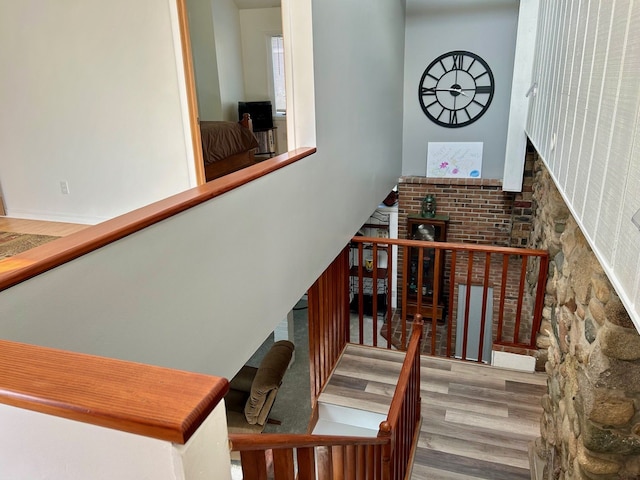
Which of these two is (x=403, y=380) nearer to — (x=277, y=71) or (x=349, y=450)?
(x=349, y=450)

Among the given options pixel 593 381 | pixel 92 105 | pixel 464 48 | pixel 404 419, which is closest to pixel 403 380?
pixel 404 419

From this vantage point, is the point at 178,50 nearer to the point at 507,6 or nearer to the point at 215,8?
the point at 215,8

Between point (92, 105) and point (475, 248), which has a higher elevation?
point (92, 105)

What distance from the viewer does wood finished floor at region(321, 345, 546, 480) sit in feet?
10.1

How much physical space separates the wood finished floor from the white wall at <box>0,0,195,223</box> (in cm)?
224

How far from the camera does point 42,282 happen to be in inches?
49.1

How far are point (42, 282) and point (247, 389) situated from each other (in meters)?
4.85

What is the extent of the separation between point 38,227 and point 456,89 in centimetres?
502

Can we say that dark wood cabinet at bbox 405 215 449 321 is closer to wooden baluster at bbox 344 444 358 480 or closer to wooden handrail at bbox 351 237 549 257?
wooden handrail at bbox 351 237 549 257

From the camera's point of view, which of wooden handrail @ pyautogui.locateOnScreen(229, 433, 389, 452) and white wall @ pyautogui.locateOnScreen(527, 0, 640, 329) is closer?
wooden handrail @ pyautogui.locateOnScreen(229, 433, 389, 452)

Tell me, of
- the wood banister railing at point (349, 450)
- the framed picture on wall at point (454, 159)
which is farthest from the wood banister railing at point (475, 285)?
the framed picture on wall at point (454, 159)

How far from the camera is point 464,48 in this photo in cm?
584

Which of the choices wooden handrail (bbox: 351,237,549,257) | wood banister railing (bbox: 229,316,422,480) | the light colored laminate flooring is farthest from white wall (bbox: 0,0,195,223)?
wood banister railing (bbox: 229,316,422,480)

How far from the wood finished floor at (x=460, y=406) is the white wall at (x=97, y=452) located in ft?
9.18
